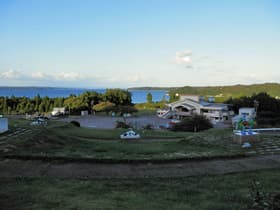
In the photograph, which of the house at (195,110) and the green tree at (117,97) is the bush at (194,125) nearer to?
the house at (195,110)

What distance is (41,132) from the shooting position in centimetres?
1950

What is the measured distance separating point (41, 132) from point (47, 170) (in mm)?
11245

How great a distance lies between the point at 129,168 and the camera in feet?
31.1

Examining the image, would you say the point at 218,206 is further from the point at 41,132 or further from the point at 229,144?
the point at 41,132

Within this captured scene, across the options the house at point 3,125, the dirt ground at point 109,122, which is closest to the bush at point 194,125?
the dirt ground at point 109,122

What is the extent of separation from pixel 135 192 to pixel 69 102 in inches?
2736

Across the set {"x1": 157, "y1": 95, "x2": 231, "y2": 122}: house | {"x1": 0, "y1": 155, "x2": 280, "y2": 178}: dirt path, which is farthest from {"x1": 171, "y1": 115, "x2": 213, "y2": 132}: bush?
{"x1": 0, "y1": 155, "x2": 280, "y2": 178}: dirt path

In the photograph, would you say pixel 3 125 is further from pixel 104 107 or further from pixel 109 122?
pixel 104 107

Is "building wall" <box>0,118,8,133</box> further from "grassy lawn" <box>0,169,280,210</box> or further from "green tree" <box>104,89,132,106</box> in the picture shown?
"green tree" <box>104,89,132,106</box>

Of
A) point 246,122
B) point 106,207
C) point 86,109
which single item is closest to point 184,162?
point 106,207

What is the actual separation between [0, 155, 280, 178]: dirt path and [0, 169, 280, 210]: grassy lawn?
2.69 feet

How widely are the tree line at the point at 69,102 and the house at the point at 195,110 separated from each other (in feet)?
53.0

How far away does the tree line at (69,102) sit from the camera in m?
72.2

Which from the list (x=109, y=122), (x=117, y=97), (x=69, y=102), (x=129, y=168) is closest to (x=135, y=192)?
(x=129, y=168)
